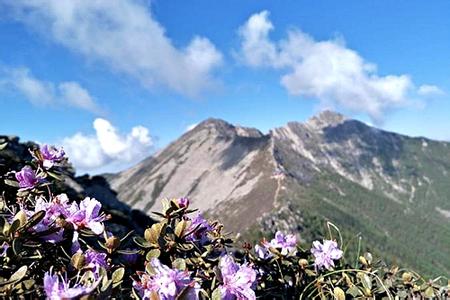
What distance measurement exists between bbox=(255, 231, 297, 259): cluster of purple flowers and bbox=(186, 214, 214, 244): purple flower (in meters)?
0.53

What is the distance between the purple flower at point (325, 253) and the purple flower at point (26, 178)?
2.14m

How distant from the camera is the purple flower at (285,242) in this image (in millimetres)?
3713

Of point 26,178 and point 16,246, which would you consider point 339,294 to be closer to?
point 16,246

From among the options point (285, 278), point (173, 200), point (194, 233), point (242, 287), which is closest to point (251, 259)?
point (285, 278)

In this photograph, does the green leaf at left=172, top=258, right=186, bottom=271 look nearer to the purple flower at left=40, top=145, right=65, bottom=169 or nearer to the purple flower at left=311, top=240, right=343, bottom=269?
the purple flower at left=311, top=240, right=343, bottom=269

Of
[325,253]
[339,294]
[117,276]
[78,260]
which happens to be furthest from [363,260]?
[78,260]

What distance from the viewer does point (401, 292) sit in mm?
3553

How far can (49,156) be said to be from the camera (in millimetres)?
3758

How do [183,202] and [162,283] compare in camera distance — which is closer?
[162,283]

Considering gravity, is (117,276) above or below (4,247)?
below

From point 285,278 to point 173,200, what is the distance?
3.79ft

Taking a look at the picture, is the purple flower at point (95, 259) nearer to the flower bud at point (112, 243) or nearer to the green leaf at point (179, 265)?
the flower bud at point (112, 243)

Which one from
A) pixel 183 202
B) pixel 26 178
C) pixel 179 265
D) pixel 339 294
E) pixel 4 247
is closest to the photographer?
pixel 4 247

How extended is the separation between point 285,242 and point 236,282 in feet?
4.46
